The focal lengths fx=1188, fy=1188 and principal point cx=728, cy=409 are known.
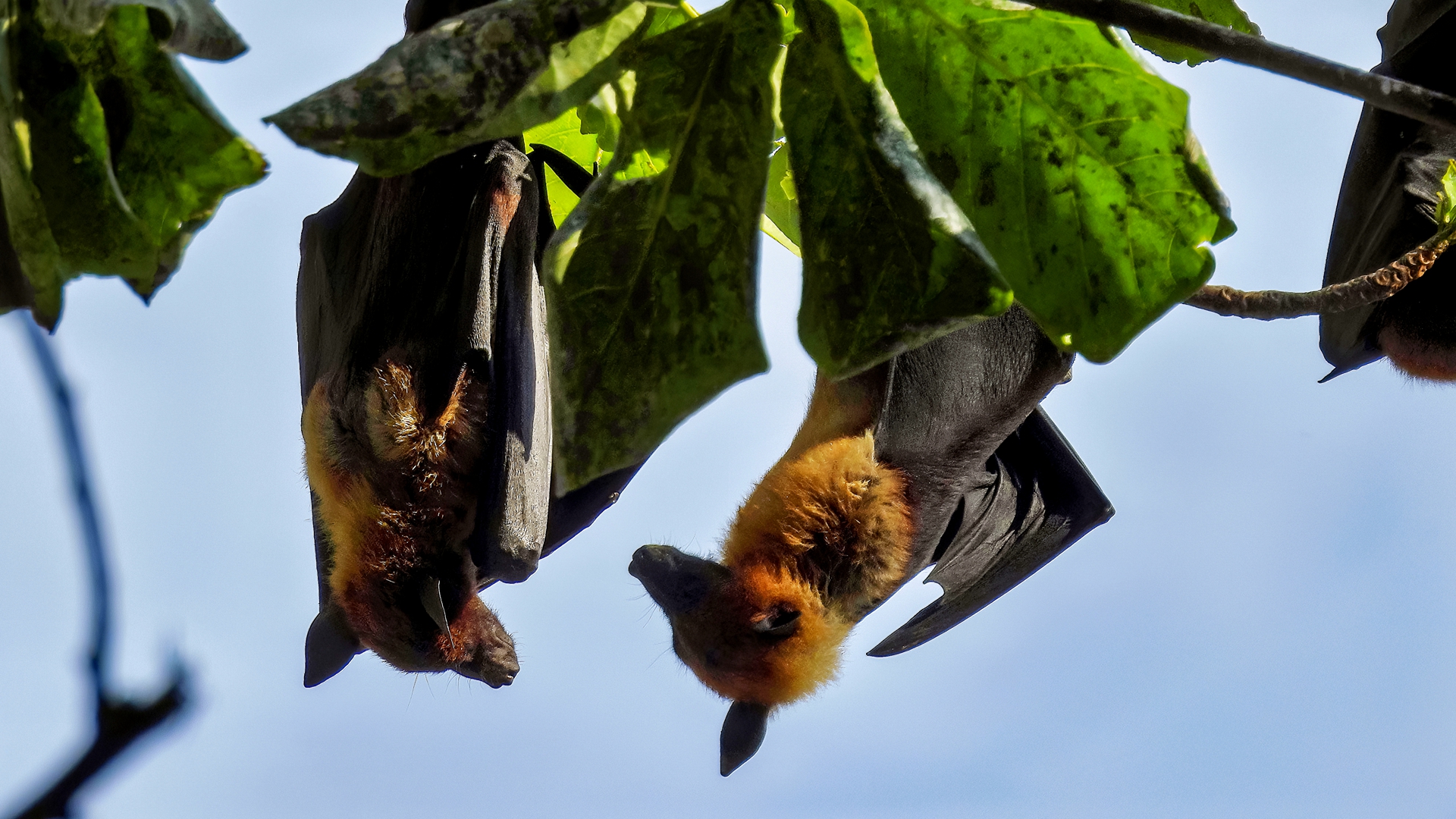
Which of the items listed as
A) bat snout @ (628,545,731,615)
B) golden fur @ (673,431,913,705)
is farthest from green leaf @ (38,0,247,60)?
golden fur @ (673,431,913,705)

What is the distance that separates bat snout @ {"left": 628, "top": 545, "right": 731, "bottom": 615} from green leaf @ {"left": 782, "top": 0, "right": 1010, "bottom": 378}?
1437mm

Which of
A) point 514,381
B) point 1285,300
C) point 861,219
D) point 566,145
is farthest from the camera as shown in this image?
point 514,381

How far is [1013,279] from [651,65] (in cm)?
35

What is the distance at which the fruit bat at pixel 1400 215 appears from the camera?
2.70 metres

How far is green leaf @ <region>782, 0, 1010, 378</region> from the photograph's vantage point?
0.86 metres

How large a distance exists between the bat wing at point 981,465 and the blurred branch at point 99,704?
2.07 metres

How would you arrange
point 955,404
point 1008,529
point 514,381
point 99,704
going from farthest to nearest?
point 1008,529, point 955,404, point 514,381, point 99,704

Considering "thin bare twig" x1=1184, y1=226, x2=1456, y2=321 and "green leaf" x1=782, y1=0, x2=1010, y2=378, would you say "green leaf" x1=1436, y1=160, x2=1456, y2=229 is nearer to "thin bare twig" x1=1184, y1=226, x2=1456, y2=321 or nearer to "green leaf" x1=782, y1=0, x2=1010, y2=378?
"thin bare twig" x1=1184, y1=226, x2=1456, y2=321

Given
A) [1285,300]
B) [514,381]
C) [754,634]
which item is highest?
[1285,300]

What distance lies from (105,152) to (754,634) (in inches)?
82.4

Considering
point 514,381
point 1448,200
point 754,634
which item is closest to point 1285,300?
point 1448,200

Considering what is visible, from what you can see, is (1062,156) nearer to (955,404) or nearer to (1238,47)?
(1238,47)

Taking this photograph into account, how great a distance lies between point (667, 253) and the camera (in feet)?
3.14

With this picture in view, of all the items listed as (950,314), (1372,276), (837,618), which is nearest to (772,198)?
(1372,276)
